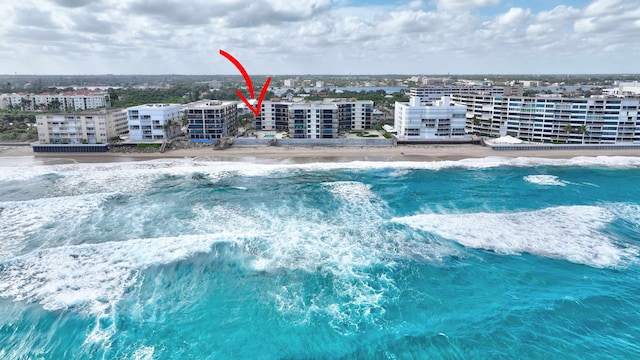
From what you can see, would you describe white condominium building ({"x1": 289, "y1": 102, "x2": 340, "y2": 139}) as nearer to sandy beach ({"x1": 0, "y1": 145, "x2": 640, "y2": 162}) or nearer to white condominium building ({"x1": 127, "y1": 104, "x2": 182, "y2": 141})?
sandy beach ({"x1": 0, "y1": 145, "x2": 640, "y2": 162})

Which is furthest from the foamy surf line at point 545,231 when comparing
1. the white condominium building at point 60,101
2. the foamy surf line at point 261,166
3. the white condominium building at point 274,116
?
the white condominium building at point 60,101

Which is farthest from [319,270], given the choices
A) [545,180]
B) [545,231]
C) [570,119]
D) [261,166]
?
[570,119]

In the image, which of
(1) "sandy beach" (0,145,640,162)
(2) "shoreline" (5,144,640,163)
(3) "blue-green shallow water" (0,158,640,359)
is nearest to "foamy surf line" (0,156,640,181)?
(2) "shoreline" (5,144,640,163)

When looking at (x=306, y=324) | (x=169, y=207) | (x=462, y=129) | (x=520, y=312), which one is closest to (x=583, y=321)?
(x=520, y=312)

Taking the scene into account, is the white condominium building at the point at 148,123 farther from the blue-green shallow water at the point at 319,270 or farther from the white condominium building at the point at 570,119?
the white condominium building at the point at 570,119

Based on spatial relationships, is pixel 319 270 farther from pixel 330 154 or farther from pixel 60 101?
pixel 60 101
